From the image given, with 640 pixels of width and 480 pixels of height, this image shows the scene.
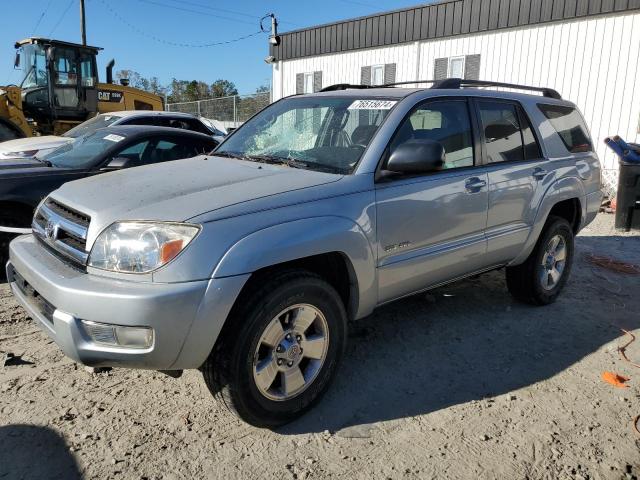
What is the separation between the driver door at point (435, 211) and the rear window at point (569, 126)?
4.19 feet

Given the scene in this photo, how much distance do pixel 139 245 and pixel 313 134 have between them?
5.33 feet

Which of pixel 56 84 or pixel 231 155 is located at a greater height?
pixel 56 84

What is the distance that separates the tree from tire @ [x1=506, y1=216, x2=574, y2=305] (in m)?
43.0

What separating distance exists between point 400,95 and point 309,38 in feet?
47.3

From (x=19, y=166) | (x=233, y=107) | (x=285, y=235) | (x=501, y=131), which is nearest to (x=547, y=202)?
(x=501, y=131)

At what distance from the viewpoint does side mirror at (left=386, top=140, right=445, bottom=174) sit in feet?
9.93

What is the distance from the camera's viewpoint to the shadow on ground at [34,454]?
2.43m

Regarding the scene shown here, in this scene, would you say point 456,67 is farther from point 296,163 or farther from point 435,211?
point 296,163

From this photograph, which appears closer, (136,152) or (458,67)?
(136,152)

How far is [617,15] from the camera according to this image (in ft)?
33.7

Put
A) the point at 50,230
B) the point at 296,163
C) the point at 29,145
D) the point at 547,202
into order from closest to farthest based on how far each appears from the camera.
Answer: the point at 50,230
the point at 296,163
the point at 547,202
the point at 29,145

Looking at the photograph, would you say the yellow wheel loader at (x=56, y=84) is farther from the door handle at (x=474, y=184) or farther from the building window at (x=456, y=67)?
the door handle at (x=474, y=184)

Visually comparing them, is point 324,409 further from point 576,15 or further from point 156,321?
point 576,15

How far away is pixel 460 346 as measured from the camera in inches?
154
